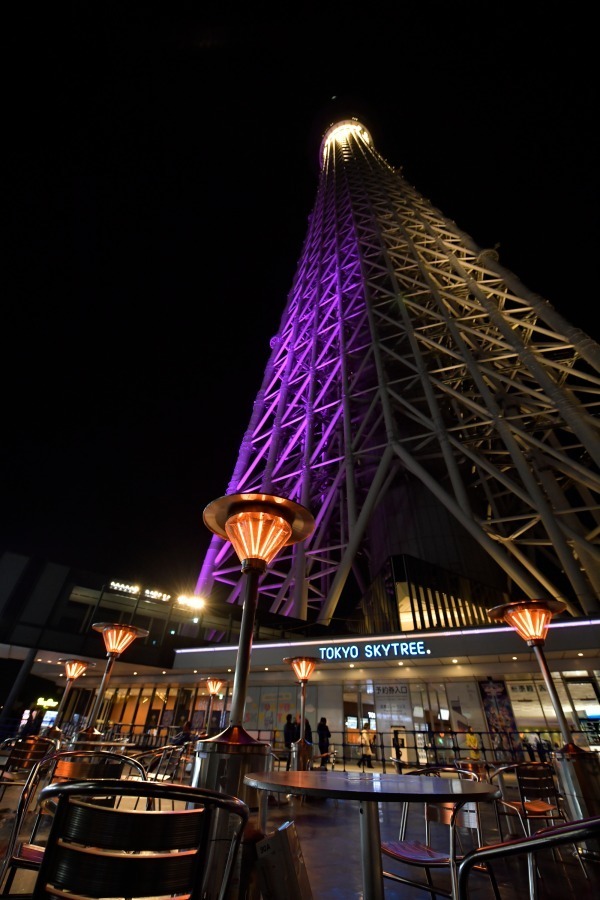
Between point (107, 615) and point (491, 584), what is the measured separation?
22976 mm

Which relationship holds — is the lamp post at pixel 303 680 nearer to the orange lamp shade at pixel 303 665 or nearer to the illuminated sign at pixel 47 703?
the orange lamp shade at pixel 303 665

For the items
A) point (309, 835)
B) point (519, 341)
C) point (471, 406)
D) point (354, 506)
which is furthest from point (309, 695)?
point (519, 341)

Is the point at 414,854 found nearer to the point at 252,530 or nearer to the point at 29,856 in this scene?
the point at 29,856

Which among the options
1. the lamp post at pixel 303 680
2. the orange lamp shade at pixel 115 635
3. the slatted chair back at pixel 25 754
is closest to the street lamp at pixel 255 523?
the slatted chair back at pixel 25 754

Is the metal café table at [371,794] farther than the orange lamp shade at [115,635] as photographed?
No

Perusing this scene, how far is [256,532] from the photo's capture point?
4902 millimetres

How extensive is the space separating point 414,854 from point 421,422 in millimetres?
19276

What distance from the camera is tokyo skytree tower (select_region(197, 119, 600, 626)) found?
724 inches

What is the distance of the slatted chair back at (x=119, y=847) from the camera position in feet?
5.41

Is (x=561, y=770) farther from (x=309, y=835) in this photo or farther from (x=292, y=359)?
(x=292, y=359)

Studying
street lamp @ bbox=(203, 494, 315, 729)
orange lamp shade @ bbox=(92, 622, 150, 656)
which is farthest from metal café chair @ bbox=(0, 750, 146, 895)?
orange lamp shade @ bbox=(92, 622, 150, 656)

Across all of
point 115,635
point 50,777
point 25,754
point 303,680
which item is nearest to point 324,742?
point 303,680

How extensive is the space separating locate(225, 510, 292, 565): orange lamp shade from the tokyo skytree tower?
44.3 feet

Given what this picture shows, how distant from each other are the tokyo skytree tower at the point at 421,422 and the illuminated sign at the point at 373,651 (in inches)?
89.5
